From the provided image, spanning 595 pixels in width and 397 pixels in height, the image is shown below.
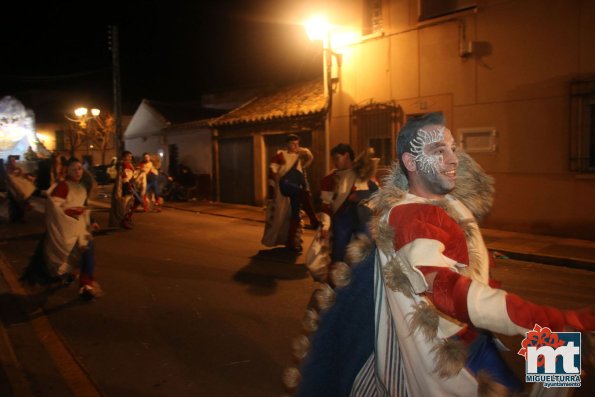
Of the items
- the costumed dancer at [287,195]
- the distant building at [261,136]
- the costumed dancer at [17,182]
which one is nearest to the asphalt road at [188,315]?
the costumed dancer at [287,195]

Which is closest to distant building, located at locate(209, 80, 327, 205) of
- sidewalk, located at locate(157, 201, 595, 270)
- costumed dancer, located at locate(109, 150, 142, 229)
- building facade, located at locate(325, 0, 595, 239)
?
building facade, located at locate(325, 0, 595, 239)

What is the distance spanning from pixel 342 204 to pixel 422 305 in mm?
3711

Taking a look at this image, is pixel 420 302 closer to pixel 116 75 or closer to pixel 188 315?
pixel 188 315

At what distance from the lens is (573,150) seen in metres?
10.1

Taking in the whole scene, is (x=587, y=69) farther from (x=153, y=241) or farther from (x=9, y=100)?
(x=9, y=100)

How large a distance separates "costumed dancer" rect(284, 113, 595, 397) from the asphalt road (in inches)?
77.9

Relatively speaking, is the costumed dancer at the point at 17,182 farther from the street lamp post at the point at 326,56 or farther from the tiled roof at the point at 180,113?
the tiled roof at the point at 180,113

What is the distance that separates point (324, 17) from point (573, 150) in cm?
681

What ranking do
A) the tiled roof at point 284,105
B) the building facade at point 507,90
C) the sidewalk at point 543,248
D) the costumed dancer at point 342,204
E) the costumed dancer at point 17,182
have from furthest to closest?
the tiled roof at point 284,105
the costumed dancer at point 17,182
the building facade at point 507,90
the sidewalk at point 543,248
the costumed dancer at point 342,204

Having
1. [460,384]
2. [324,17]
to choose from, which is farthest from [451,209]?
[324,17]

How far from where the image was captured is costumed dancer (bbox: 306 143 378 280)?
18.0 ft

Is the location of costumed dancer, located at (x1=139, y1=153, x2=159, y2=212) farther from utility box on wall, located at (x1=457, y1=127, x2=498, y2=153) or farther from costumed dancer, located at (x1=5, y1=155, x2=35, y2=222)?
utility box on wall, located at (x1=457, y1=127, x2=498, y2=153)

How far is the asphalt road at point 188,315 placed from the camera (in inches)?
167

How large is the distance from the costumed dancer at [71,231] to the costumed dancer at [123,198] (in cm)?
582
